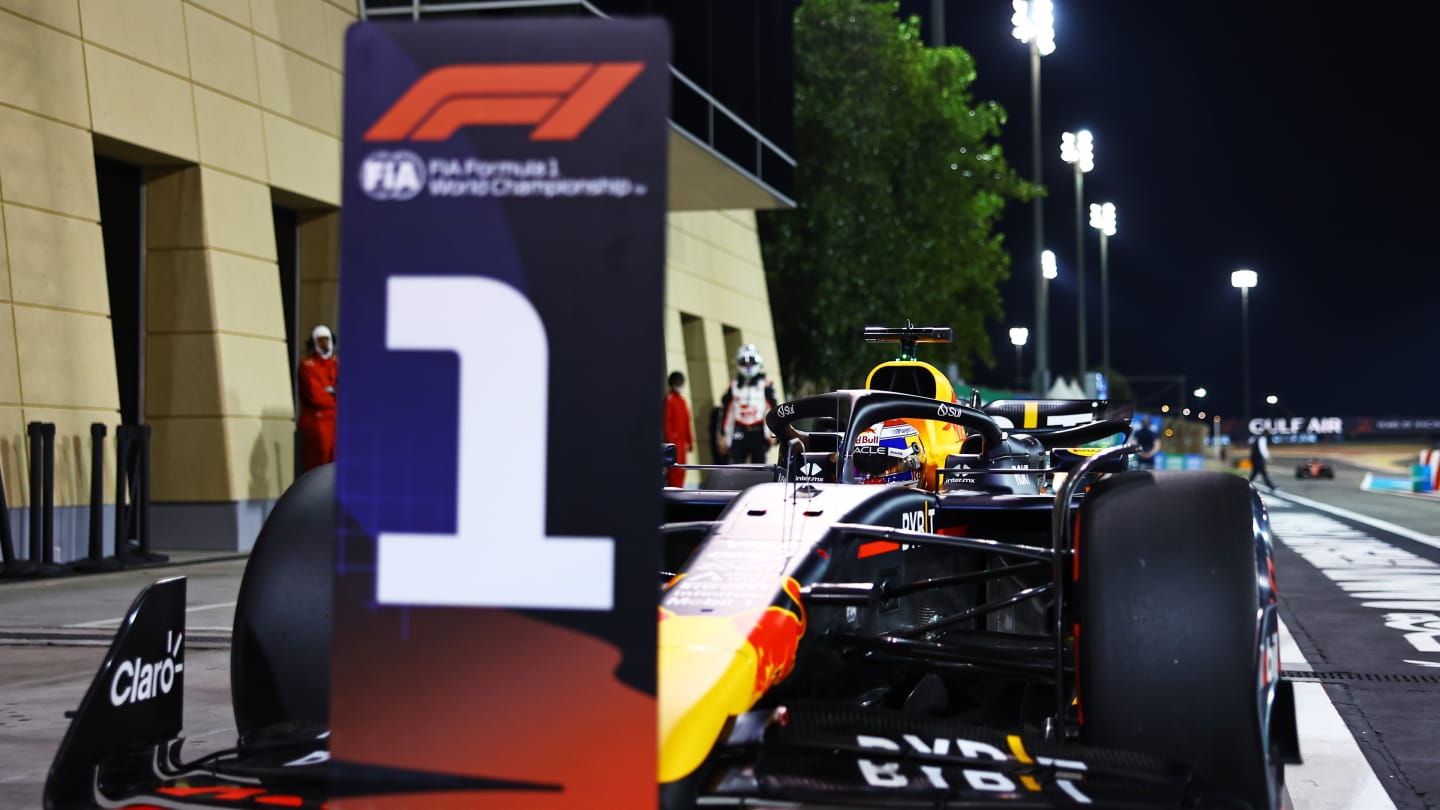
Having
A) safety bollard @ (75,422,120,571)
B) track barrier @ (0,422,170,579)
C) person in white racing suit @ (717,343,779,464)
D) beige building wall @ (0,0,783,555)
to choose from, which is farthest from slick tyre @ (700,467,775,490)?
person in white racing suit @ (717,343,779,464)

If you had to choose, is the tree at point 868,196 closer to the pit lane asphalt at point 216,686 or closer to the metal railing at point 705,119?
the metal railing at point 705,119

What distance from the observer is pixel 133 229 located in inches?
494

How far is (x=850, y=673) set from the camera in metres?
4.10

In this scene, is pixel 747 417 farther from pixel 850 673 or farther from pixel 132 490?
pixel 850 673

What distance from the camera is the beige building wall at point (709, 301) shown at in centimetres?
2453

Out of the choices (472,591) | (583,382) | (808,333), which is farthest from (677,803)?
(808,333)

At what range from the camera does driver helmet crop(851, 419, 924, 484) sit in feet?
18.7

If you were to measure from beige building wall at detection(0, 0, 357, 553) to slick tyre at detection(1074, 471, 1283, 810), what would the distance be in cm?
872

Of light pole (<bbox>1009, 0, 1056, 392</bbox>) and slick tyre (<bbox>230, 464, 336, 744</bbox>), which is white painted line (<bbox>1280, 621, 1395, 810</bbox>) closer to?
slick tyre (<bbox>230, 464, 336, 744</bbox>)

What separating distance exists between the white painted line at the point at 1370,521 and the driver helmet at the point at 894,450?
9606mm

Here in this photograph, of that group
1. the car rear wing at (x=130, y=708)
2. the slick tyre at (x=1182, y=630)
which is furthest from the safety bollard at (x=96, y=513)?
the slick tyre at (x=1182, y=630)

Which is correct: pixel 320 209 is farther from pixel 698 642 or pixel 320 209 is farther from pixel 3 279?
pixel 698 642

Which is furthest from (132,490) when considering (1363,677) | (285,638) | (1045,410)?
(1363,677)

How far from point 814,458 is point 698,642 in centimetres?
240
